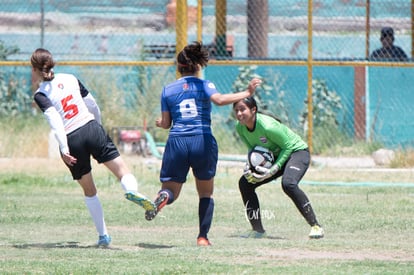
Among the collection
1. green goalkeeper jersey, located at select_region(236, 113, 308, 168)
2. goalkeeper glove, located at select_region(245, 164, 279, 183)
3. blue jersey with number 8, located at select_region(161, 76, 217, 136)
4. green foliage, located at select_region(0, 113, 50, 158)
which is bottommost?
green foliage, located at select_region(0, 113, 50, 158)

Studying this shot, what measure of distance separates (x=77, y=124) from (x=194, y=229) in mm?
2312

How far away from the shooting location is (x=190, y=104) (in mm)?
9727

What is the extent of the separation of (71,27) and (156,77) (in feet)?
7.62

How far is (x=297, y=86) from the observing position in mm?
18641

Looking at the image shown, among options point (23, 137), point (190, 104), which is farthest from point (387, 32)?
point (190, 104)

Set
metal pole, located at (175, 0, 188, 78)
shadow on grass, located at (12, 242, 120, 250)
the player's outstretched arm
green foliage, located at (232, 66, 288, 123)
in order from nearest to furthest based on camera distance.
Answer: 1. the player's outstretched arm
2. shadow on grass, located at (12, 242, 120, 250)
3. metal pole, located at (175, 0, 188, 78)
4. green foliage, located at (232, 66, 288, 123)

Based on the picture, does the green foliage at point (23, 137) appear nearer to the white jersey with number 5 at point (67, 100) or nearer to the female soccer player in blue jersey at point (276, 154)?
the female soccer player in blue jersey at point (276, 154)

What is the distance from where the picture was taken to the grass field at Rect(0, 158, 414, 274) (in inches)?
342

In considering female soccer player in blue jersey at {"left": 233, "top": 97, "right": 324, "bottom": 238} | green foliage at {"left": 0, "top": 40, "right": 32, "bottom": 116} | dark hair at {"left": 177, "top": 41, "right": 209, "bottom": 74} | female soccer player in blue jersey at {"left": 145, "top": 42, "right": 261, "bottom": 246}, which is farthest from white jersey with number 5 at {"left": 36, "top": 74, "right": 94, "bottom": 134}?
green foliage at {"left": 0, "top": 40, "right": 32, "bottom": 116}

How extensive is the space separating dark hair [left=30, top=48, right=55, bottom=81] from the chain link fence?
764 centimetres

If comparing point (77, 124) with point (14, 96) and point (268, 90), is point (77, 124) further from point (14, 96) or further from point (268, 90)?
point (14, 96)

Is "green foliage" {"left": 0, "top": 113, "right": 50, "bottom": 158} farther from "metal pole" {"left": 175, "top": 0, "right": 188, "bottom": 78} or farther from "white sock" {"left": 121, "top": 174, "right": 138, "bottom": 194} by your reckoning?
"white sock" {"left": 121, "top": 174, "right": 138, "bottom": 194}

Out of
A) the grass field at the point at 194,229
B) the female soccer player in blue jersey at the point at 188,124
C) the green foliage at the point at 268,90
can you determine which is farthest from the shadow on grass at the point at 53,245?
the green foliage at the point at 268,90

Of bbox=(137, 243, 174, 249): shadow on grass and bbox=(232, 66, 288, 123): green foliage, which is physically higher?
bbox=(137, 243, 174, 249): shadow on grass
